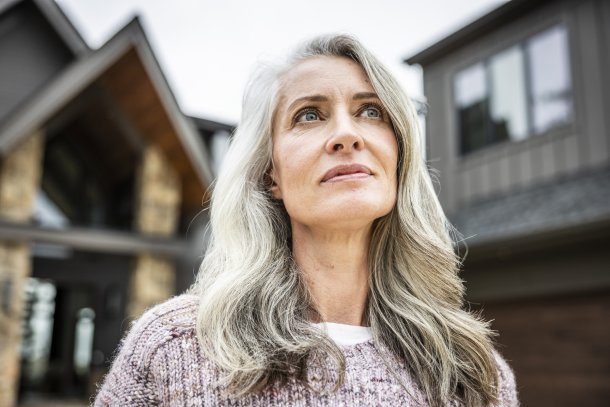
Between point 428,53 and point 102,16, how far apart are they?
24.9 feet

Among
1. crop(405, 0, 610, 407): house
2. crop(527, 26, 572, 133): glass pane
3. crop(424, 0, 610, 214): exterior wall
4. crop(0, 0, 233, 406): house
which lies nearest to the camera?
crop(405, 0, 610, 407): house

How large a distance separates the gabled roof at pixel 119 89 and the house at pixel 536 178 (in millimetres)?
3780

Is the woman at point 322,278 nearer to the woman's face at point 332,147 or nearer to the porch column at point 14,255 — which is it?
the woman's face at point 332,147

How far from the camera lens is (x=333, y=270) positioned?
1.56 meters

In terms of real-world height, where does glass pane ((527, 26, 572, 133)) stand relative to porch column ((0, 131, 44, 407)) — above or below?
above

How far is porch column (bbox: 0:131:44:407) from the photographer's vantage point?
7977 millimetres

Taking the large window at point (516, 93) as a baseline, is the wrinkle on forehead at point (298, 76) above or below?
below

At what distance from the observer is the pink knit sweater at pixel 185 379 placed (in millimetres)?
1273

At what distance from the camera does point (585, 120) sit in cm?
736

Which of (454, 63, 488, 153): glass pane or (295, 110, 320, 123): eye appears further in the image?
(454, 63, 488, 153): glass pane

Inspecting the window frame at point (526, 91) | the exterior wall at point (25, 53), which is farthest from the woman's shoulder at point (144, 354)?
the exterior wall at point (25, 53)

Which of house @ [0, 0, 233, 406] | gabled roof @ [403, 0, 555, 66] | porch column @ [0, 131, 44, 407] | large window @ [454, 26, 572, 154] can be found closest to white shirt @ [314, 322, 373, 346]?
house @ [0, 0, 233, 406]

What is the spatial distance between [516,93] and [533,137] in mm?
718

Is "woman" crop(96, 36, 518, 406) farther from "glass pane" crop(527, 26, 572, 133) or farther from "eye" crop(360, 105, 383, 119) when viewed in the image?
"glass pane" crop(527, 26, 572, 133)
